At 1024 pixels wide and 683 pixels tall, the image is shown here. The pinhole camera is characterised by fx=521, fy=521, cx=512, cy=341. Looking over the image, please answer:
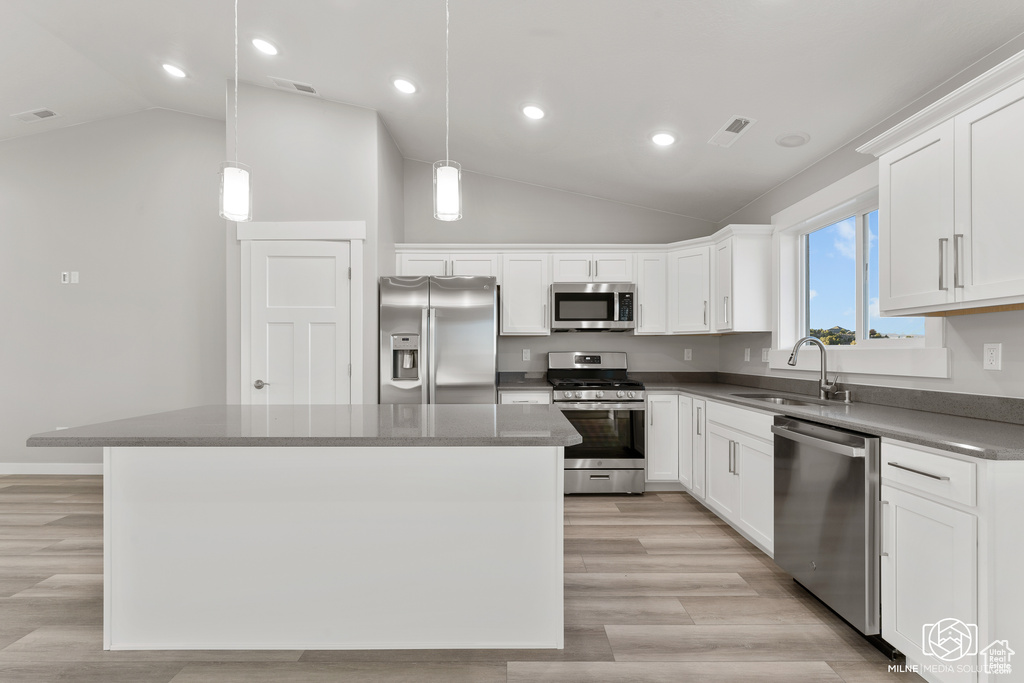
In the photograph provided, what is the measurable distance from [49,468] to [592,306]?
5162 mm

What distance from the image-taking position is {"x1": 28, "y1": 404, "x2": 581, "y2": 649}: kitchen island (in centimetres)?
192

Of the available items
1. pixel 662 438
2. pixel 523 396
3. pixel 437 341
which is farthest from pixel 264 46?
pixel 662 438

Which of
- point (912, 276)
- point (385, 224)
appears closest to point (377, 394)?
point (385, 224)

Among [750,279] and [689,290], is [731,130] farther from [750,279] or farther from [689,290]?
[689,290]

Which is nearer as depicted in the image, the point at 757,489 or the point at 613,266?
the point at 757,489

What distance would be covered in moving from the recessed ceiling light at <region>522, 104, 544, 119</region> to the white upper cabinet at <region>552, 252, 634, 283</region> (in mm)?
1279

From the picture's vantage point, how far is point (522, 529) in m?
1.95

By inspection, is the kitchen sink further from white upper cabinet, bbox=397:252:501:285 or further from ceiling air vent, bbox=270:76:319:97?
ceiling air vent, bbox=270:76:319:97

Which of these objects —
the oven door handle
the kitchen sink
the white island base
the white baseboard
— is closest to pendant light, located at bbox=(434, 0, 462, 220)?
the white island base

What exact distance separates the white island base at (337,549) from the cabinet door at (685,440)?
7.90ft

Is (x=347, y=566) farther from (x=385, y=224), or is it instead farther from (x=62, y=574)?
(x=385, y=224)

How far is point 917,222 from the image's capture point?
216cm

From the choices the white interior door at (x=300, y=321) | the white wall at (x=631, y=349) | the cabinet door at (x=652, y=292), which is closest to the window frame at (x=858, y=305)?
the cabinet door at (x=652, y=292)

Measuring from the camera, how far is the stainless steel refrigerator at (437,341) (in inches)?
157
